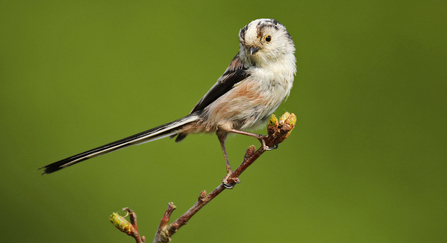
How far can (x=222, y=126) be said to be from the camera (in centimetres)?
177

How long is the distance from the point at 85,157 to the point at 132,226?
1.18 feet

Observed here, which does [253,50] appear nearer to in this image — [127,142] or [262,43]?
[262,43]

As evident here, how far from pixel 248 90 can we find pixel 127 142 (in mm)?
602

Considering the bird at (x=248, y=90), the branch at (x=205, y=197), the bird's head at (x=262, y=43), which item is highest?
the bird's head at (x=262, y=43)

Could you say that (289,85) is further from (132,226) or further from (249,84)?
(132,226)

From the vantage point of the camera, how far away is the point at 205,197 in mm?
1239

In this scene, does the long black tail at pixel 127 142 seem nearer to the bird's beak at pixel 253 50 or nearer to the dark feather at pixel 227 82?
the dark feather at pixel 227 82

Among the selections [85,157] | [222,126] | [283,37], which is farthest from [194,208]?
[283,37]

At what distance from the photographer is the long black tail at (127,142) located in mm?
1286

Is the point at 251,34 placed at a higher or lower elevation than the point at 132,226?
higher

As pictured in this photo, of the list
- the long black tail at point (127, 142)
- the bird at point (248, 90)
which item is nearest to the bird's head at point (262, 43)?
the bird at point (248, 90)

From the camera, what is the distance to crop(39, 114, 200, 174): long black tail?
1286mm

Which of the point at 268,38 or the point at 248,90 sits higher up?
the point at 268,38

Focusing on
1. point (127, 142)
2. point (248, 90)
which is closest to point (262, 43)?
point (248, 90)
